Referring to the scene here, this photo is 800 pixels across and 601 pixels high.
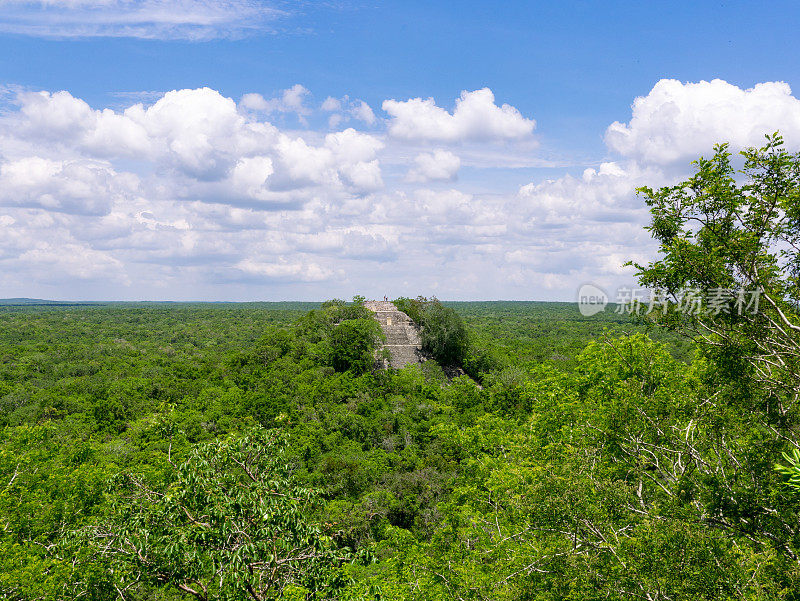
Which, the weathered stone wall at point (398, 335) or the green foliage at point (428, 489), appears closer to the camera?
the green foliage at point (428, 489)

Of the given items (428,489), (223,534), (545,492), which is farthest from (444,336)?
(223,534)

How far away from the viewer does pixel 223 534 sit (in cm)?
689

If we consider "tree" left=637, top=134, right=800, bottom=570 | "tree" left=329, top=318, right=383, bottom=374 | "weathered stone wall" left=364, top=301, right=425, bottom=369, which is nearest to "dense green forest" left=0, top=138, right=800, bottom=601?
"tree" left=637, top=134, right=800, bottom=570

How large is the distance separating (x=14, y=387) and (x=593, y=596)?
62463 millimetres

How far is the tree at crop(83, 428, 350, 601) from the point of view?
6961 millimetres

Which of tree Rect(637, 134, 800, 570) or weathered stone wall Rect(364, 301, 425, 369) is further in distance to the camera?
weathered stone wall Rect(364, 301, 425, 369)

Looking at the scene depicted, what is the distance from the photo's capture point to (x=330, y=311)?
199 ft

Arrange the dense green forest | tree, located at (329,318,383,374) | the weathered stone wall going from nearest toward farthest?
the dense green forest < tree, located at (329,318,383,374) < the weathered stone wall

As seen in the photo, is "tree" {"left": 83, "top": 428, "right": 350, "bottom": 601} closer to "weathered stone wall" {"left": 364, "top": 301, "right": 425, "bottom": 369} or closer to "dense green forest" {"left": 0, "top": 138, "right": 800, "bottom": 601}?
"dense green forest" {"left": 0, "top": 138, "right": 800, "bottom": 601}

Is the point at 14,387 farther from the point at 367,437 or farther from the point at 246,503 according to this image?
the point at 246,503

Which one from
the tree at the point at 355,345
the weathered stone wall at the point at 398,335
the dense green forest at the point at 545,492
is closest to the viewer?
the dense green forest at the point at 545,492

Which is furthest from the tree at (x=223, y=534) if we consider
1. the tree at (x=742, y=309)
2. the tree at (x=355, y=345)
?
the tree at (x=355, y=345)

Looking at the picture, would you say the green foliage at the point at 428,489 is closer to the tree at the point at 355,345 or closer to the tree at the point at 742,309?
the tree at the point at 742,309

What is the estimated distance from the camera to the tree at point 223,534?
696cm
